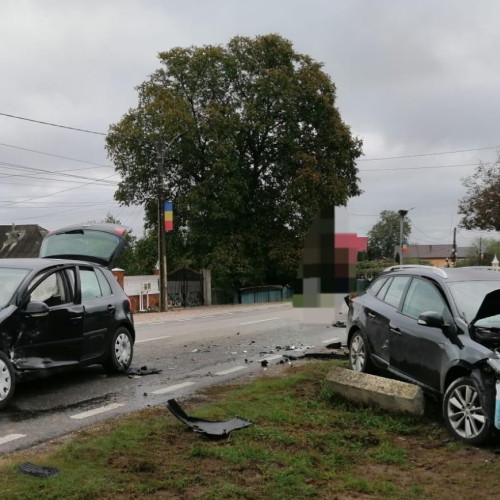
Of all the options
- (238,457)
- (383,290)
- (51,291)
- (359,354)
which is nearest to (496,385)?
(238,457)

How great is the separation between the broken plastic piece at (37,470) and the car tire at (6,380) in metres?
2.17

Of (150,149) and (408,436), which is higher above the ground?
(150,149)

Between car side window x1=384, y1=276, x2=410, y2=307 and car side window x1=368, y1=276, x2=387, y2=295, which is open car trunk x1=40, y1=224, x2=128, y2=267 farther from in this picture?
car side window x1=384, y1=276, x2=410, y2=307

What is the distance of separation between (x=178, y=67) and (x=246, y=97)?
182 inches

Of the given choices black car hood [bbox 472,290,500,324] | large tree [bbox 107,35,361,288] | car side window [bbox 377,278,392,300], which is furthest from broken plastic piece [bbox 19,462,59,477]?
large tree [bbox 107,35,361,288]

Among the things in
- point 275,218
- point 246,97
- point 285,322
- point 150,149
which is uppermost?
point 246,97

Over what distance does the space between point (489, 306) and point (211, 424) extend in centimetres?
277

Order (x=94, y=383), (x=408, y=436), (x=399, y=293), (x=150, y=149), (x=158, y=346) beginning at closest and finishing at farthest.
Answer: (x=408, y=436) < (x=399, y=293) < (x=94, y=383) < (x=158, y=346) < (x=150, y=149)

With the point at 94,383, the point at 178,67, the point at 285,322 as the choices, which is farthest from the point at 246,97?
the point at 94,383

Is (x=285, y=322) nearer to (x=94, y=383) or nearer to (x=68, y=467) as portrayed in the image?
(x=94, y=383)

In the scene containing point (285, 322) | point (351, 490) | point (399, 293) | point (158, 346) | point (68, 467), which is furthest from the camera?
point (285, 322)

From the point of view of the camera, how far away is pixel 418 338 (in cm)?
607

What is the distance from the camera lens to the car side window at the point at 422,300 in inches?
241

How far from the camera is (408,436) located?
5348 millimetres
